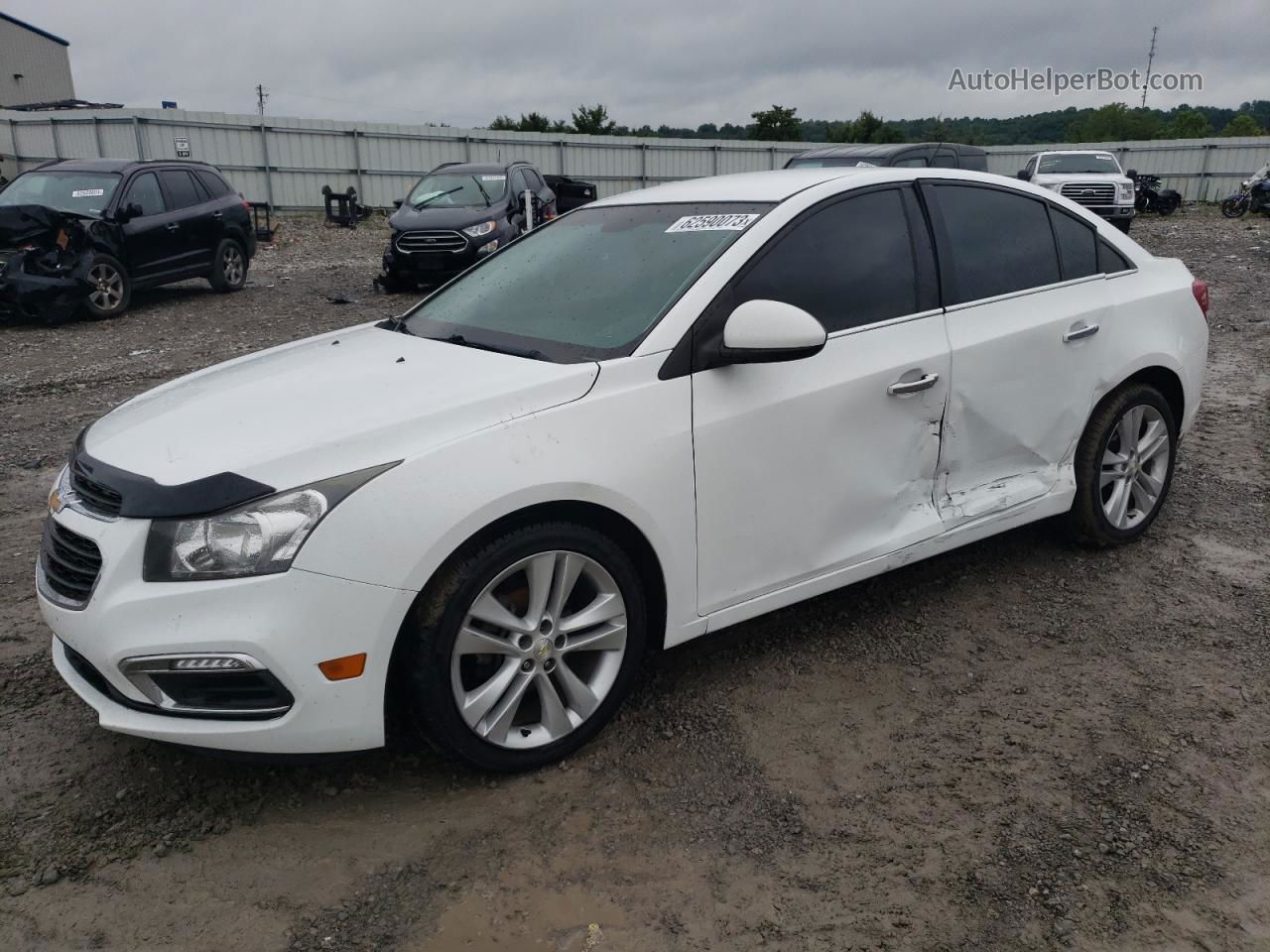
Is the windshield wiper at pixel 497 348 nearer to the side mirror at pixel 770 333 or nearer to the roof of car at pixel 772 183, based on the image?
the side mirror at pixel 770 333

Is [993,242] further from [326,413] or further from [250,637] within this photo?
[250,637]

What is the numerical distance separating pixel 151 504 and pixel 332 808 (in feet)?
3.20

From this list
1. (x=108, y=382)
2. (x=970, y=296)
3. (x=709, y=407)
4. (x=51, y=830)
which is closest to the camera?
(x=51, y=830)

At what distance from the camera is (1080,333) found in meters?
3.94

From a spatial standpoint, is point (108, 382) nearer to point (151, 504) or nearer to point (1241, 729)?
point (151, 504)

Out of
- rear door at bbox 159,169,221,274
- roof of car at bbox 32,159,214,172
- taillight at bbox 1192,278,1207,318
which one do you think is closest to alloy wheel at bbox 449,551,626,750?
taillight at bbox 1192,278,1207,318

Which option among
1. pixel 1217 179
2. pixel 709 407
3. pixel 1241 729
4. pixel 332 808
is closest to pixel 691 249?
pixel 709 407

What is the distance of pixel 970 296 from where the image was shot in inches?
145

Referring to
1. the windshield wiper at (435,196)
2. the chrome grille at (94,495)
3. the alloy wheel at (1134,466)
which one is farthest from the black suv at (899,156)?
the chrome grille at (94,495)

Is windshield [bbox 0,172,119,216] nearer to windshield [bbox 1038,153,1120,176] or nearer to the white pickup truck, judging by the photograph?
the white pickup truck

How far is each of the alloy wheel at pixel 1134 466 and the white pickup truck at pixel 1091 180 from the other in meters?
16.6

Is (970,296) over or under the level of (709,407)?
over

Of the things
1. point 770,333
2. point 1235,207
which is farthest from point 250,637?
point 1235,207

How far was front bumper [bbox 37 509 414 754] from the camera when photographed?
2.39 metres
